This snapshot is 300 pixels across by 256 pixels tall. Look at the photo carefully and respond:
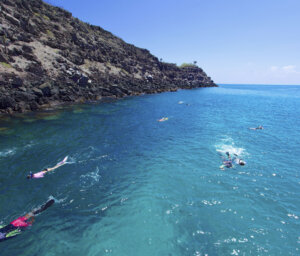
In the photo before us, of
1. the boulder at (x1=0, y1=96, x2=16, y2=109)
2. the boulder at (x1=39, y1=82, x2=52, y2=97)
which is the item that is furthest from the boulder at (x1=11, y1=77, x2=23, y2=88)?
the boulder at (x1=0, y1=96, x2=16, y2=109)

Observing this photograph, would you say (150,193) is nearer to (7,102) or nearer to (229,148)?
(229,148)

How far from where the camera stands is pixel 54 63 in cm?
5759

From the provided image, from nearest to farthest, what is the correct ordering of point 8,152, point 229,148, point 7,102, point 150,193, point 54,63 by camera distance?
point 150,193
point 8,152
point 229,148
point 7,102
point 54,63

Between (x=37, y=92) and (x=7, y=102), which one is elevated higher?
(x=37, y=92)

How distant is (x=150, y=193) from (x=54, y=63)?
194ft

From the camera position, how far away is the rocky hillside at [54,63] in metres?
43.3

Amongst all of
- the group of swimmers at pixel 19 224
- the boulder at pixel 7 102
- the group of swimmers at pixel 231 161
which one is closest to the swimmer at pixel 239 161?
the group of swimmers at pixel 231 161

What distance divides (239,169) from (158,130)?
54.8ft

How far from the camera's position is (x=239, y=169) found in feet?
65.4

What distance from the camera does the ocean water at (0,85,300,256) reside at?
11023mm

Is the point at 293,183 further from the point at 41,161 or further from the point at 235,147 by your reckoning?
the point at 41,161

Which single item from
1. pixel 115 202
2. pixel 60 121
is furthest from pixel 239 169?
pixel 60 121

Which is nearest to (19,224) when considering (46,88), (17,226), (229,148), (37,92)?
(17,226)

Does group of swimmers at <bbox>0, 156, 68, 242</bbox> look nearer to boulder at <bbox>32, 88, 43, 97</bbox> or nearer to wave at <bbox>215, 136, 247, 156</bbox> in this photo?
wave at <bbox>215, 136, 247, 156</bbox>
